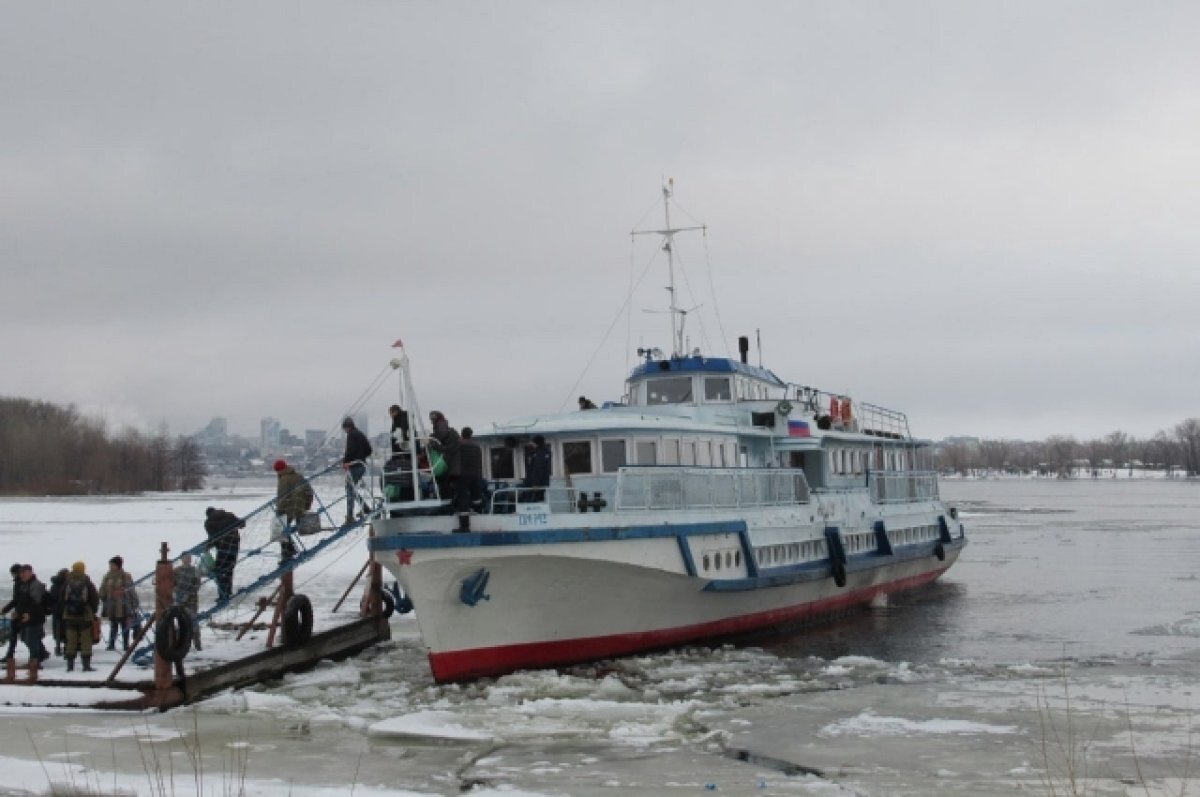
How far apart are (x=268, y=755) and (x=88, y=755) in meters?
1.93

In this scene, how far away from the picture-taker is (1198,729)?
14.4 meters

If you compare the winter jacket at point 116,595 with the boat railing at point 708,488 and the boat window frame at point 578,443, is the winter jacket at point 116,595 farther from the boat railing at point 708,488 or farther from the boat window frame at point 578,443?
the boat railing at point 708,488

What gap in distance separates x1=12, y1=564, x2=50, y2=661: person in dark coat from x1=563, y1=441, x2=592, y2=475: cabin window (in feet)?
27.9

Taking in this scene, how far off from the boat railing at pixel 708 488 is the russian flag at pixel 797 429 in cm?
94

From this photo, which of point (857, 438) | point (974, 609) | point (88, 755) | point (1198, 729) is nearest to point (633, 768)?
point (88, 755)

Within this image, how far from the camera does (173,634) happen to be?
15742mm

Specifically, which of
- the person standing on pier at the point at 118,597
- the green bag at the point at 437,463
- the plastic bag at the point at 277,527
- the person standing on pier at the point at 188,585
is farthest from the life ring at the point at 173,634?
the green bag at the point at 437,463

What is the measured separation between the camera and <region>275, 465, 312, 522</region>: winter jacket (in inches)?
744

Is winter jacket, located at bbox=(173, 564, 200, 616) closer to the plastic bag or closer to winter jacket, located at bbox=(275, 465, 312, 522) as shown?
the plastic bag

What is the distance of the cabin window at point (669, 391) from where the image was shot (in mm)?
25625

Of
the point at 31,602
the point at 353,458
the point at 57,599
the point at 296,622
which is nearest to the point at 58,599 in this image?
the point at 57,599

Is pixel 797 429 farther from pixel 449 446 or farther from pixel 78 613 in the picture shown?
pixel 78 613

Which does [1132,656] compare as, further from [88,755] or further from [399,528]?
[88,755]

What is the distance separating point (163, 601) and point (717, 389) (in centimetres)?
1313
